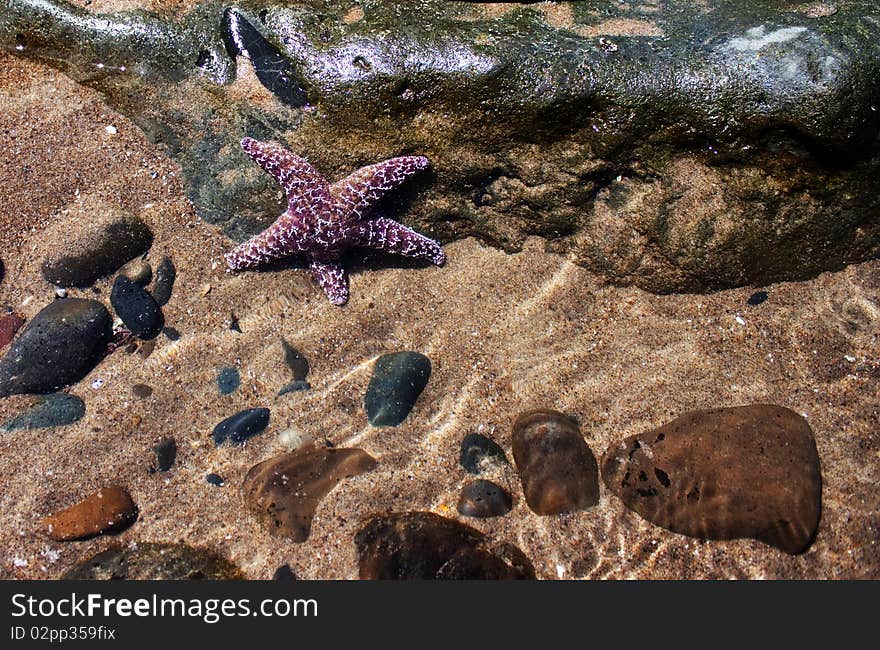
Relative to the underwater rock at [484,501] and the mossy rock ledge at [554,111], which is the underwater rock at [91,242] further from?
the underwater rock at [484,501]

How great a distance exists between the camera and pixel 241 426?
12.9 feet

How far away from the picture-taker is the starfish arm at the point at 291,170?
12.9 feet

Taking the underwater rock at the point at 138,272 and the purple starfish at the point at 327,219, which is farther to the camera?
the underwater rock at the point at 138,272

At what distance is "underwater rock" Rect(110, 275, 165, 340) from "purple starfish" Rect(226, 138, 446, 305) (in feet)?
2.32

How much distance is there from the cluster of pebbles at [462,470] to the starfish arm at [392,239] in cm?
72

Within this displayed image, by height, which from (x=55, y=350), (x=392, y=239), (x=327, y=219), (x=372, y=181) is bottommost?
(x=55, y=350)

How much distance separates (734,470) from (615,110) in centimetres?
232

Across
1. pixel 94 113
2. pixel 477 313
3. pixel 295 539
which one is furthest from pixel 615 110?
pixel 94 113

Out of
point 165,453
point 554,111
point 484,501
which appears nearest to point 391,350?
point 484,501

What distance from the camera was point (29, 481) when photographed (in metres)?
3.76

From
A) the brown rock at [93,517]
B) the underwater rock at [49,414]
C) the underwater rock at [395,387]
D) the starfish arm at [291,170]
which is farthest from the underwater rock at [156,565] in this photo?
the starfish arm at [291,170]

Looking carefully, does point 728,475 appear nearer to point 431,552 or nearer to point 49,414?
point 431,552

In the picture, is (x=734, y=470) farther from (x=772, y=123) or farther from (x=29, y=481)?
(x=29, y=481)

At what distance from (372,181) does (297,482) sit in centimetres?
198
